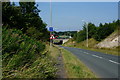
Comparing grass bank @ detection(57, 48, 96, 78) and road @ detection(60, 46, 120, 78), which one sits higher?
grass bank @ detection(57, 48, 96, 78)

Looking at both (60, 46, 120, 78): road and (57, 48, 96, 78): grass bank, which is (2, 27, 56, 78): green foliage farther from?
(60, 46, 120, 78): road

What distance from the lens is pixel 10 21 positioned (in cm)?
1683

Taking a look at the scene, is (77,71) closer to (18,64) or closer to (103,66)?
(103,66)

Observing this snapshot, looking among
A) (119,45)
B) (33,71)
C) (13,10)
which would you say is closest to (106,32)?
(119,45)

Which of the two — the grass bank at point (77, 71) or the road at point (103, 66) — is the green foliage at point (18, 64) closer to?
the grass bank at point (77, 71)

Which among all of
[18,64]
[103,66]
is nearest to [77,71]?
[103,66]

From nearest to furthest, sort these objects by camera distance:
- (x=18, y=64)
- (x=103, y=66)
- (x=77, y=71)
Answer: (x=18, y=64), (x=77, y=71), (x=103, y=66)

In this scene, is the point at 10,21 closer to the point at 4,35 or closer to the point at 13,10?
the point at 13,10

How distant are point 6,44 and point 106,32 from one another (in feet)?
200

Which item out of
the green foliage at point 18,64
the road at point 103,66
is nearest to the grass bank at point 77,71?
the road at point 103,66

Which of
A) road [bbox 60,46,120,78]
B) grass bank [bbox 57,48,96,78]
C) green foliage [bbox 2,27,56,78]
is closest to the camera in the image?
green foliage [bbox 2,27,56,78]

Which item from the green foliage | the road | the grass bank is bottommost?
the road

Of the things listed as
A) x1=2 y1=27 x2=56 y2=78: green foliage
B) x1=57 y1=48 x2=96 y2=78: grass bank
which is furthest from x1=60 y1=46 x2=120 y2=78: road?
x1=2 y1=27 x2=56 y2=78: green foliage

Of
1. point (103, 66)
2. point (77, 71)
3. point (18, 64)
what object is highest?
point (18, 64)
